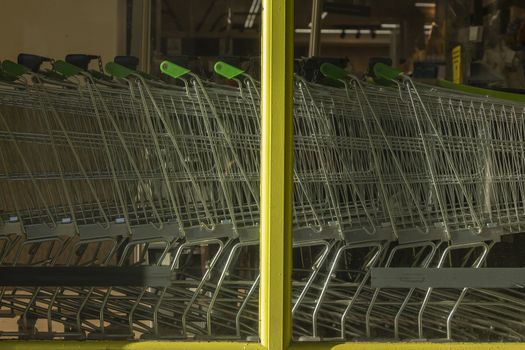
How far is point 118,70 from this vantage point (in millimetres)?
4223

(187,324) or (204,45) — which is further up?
(204,45)

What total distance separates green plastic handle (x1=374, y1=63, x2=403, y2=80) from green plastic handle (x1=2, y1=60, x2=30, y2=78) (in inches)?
58.1


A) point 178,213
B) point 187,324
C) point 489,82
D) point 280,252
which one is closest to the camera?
point 280,252

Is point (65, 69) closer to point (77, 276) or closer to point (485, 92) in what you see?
point (77, 276)

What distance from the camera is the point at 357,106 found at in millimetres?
4344

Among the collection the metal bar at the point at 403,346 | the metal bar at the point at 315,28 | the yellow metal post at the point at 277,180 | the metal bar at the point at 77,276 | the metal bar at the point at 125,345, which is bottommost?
the metal bar at the point at 125,345

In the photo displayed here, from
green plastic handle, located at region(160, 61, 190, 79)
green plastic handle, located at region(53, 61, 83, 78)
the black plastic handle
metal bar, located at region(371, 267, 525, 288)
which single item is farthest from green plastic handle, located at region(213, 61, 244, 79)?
metal bar, located at region(371, 267, 525, 288)

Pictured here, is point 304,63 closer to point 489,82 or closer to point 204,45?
point 204,45

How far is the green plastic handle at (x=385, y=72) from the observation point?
439 cm

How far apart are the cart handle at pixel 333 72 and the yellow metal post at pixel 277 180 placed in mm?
522

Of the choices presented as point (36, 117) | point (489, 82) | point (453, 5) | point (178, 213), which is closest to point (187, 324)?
point (178, 213)

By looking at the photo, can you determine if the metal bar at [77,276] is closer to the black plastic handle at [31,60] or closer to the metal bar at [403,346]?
the metal bar at [403,346]

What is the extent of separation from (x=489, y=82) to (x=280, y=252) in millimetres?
2545

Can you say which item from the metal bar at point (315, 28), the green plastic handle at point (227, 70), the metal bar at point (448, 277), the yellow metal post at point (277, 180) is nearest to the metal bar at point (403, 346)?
the yellow metal post at point (277, 180)
